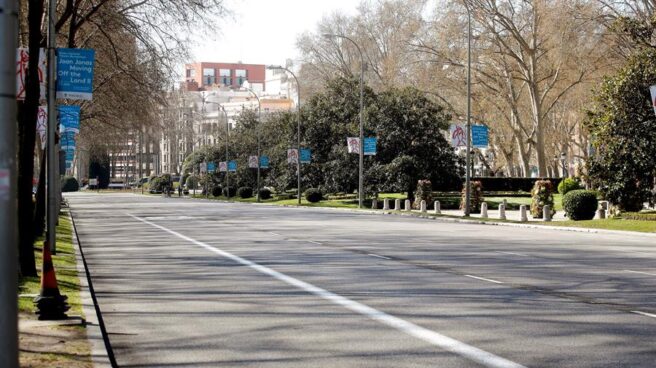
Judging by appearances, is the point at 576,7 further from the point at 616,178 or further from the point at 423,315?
the point at 423,315

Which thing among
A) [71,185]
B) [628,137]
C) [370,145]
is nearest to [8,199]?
[628,137]

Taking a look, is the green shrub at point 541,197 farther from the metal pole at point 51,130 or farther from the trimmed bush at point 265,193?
the trimmed bush at point 265,193

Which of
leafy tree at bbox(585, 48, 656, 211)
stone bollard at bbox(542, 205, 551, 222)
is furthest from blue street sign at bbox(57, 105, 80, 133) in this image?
stone bollard at bbox(542, 205, 551, 222)

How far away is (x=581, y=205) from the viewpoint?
1526 inches

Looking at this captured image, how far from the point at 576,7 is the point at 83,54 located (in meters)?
41.7

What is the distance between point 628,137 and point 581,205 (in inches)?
135

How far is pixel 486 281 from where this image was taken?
15594mm

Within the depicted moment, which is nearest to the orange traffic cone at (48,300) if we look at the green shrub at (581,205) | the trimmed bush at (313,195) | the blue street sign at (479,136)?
the green shrub at (581,205)

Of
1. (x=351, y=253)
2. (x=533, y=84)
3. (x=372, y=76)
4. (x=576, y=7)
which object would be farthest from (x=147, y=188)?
(x=351, y=253)

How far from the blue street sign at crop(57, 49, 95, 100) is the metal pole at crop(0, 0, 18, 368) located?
14818 mm

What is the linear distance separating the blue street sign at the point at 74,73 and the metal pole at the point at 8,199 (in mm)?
14818

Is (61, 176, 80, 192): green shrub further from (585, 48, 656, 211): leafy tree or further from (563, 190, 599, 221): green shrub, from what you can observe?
(585, 48, 656, 211): leafy tree

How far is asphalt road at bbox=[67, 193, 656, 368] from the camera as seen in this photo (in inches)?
364

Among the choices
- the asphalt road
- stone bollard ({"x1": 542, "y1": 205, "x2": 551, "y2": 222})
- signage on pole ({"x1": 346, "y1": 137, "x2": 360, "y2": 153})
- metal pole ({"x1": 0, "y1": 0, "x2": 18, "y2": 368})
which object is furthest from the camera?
signage on pole ({"x1": 346, "y1": 137, "x2": 360, "y2": 153})
